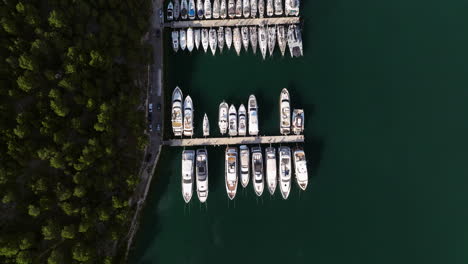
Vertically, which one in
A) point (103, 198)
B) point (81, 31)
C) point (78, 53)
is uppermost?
point (81, 31)

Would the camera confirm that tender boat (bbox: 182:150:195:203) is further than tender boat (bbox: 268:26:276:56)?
No

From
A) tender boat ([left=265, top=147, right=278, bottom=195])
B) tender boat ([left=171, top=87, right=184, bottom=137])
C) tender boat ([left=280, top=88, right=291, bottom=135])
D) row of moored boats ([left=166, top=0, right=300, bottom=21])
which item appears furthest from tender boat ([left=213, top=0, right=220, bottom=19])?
tender boat ([left=265, top=147, right=278, bottom=195])

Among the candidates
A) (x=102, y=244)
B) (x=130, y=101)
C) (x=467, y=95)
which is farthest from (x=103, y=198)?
(x=467, y=95)

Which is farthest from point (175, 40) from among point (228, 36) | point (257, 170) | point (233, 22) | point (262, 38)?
point (257, 170)

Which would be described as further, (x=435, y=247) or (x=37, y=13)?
(x=435, y=247)

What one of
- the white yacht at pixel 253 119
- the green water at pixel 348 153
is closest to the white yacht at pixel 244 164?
the green water at pixel 348 153

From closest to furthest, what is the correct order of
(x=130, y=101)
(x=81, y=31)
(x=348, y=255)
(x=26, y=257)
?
(x=26, y=257) < (x=81, y=31) < (x=130, y=101) < (x=348, y=255)

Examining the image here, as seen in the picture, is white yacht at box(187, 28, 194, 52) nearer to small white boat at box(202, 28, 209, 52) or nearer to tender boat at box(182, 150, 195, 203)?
small white boat at box(202, 28, 209, 52)

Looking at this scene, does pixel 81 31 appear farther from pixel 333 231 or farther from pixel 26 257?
pixel 333 231
